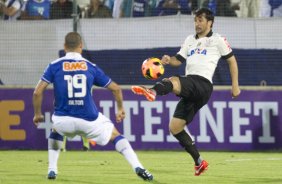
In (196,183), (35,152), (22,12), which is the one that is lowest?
(35,152)

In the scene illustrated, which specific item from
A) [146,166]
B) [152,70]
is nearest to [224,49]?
[152,70]

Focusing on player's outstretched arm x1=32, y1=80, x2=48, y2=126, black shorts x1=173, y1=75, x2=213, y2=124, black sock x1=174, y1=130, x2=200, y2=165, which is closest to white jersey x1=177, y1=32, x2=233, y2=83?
black shorts x1=173, y1=75, x2=213, y2=124

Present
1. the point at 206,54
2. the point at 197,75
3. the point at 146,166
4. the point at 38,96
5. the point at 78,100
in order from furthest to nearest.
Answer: the point at 146,166 → the point at 206,54 → the point at 197,75 → the point at 38,96 → the point at 78,100

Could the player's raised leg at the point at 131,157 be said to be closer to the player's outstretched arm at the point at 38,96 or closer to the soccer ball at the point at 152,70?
the player's outstretched arm at the point at 38,96

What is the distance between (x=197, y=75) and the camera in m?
13.3

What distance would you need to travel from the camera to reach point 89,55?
18.9 metres

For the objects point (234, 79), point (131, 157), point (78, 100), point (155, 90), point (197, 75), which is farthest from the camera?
point (197, 75)

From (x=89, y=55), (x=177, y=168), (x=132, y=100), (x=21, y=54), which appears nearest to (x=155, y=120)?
(x=132, y=100)

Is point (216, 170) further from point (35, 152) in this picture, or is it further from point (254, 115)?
point (35, 152)

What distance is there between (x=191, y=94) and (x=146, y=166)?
222 cm

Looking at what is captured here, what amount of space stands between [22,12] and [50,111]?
7.23 feet

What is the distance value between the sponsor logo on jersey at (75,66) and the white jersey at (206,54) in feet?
7.20

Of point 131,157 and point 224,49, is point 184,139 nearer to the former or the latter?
point 224,49

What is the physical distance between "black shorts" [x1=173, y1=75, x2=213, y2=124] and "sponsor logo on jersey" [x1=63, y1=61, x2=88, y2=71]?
1773 millimetres
